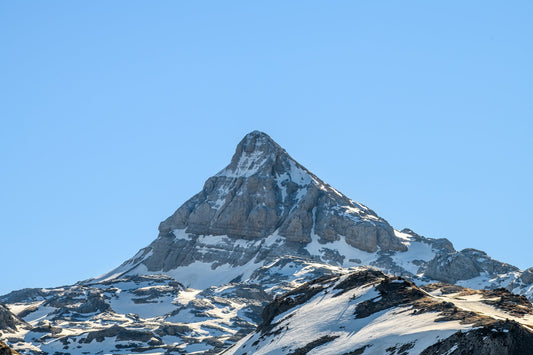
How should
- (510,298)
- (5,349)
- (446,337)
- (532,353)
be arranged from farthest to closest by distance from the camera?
1. (510,298)
2. (446,337)
3. (532,353)
4. (5,349)

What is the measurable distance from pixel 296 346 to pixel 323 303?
13896 mm

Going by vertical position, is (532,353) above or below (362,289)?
below

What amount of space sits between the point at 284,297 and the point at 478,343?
6418 centimetres

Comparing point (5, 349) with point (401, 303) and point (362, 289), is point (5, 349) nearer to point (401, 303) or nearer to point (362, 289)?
point (401, 303)

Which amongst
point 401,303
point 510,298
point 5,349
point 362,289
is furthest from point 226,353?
point 5,349

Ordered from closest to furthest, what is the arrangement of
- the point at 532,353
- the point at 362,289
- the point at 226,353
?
the point at 532,353, the point at 362,289, the point at 226,353

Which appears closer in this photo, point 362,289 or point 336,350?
point 336,350

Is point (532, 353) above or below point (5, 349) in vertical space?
below

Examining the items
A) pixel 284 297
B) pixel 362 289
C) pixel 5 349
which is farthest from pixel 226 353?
pixel 5 349

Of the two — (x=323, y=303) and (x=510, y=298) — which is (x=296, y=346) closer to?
(x=323, y=303)

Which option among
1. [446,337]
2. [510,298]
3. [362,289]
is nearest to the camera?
[446,337]

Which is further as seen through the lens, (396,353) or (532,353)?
(396,353)

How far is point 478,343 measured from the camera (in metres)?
79.9

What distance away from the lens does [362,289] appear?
121750 mm
